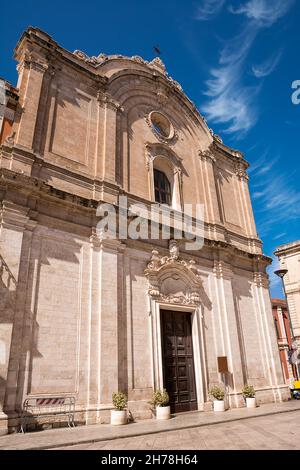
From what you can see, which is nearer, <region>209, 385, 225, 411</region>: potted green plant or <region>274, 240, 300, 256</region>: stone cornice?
<region>209, 385, 225, 411</region>: potted green plant

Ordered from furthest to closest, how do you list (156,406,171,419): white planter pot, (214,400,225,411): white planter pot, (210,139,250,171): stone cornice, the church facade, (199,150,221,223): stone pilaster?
(210,139,250,171): stone cornice → (199,150,221,223): stone pilaster → (214,400,225,411): white planter pot → (156,406,171,419): white planter pot → the church facade

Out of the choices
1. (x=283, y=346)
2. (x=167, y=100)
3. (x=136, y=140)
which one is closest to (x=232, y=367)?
(x=136, y=140)

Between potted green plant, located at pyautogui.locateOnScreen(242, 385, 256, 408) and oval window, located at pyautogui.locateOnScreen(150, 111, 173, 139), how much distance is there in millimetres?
12532

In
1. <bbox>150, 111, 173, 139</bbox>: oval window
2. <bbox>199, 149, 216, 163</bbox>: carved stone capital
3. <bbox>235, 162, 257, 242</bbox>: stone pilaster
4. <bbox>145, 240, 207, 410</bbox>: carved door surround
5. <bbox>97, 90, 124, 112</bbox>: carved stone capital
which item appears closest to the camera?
<bbox>145, 240, 207, 410</bbox>: carved door surround

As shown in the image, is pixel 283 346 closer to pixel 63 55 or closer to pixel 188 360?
pixel 188 360

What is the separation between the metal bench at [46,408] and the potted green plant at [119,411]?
3.88 feet

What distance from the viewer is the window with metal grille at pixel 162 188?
16.8 metres

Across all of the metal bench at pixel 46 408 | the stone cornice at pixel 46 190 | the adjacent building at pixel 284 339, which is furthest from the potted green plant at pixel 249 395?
the adjacent building at pixel 284 339

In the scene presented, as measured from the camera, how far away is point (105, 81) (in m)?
16.0

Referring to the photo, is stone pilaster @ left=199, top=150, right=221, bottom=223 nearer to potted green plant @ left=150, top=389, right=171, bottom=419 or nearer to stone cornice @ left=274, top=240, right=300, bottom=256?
potted green plant @ left=150, top=389, right=171, bottom=419

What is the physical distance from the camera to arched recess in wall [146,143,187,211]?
16.9 m

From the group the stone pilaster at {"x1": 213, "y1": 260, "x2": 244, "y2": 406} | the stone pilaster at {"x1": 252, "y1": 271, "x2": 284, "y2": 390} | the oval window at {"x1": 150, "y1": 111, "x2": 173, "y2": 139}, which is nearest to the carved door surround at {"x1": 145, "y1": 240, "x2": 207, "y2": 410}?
the stone pilaster at {"x1": 213, "y1": 260, "x2": 244, "y2": 406}

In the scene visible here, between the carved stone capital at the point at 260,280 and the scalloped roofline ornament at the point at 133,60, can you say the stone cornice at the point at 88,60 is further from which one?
the carved stone capital at the point at 260,280

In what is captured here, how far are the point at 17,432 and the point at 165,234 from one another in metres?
8.95
